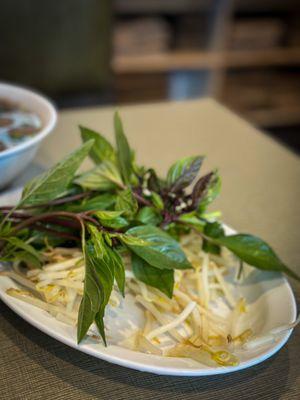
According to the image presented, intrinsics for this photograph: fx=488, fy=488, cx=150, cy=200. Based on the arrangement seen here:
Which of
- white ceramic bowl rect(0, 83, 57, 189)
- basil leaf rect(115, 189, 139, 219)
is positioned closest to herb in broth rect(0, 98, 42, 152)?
white ceramic bowl rect(0, 83, 57, 189)

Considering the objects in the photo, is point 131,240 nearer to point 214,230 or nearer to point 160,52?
point 214,230

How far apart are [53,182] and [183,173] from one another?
0.51 ft

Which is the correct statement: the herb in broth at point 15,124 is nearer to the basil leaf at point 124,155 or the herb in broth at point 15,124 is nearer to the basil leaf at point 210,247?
the basil leaf at point 124,155

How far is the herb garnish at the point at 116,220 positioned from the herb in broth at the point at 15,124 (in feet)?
0.57

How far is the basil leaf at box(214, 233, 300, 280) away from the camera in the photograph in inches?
22.1

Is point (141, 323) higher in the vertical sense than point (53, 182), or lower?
lower

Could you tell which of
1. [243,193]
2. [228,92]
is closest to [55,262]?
[243,193]

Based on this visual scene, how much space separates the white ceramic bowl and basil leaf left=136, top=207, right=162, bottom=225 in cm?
21

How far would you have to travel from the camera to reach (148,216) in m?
0.57

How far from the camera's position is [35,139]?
0.68m

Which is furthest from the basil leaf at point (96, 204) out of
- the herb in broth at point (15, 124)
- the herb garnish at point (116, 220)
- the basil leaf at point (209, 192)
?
the herb in broth at point (15, 124)

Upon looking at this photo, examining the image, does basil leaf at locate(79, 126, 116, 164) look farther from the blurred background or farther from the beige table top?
the blurred background

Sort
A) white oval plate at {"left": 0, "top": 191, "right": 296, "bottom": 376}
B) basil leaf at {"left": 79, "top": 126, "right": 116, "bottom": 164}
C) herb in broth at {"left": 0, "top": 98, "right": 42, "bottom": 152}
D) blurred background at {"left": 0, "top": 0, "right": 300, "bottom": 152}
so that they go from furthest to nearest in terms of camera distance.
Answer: blurred background at {"left": 0, "top": 0, "right": 300, "bottom": 152}, herb in broth at {"left": 0, "top": 98, "right": 42, "bottom": 152}, basil leaf at {"left": 79, "top": 126, "right": 116, "bottom": 164}, white oval plate at {"left": 0, "top": 191, "right": 296, "bottom": 376}

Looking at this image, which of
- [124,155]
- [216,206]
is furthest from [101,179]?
[216,206]
